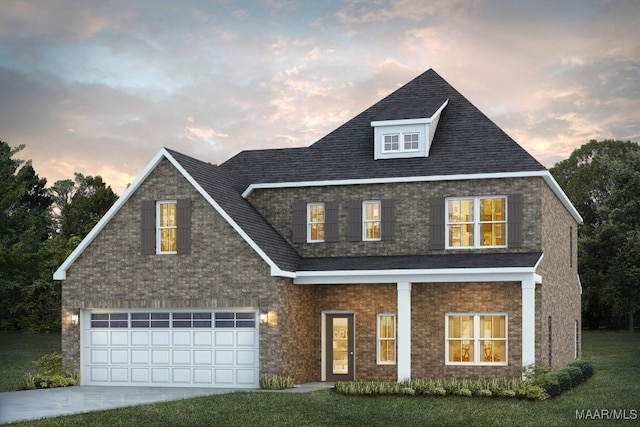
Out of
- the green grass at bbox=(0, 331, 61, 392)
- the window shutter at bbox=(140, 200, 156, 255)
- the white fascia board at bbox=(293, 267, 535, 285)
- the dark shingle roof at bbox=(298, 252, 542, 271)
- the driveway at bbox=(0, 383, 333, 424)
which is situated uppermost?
the window shutter at bbox=(140, 200, 156, 255)

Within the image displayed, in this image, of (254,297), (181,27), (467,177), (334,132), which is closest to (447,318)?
(467,177)

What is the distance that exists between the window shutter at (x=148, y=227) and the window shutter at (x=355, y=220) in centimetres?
606

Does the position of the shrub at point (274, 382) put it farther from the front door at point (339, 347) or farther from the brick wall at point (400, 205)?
the brick wall at point (400, 205)

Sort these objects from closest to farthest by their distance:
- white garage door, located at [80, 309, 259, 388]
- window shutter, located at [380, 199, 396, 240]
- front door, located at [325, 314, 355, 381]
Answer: white garage door, located at [80, 309, 259, 388], window shutter, located at [380, 199, 396, 240], front door, located at [325, 314, 355, 381]

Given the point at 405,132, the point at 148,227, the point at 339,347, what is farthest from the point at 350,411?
the point at 405,132

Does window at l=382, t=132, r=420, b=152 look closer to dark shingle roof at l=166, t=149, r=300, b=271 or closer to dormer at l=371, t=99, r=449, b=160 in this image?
dormer at l=371, t=99, r=449, b=160

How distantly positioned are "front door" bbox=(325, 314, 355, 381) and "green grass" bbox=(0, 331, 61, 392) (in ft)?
30.6

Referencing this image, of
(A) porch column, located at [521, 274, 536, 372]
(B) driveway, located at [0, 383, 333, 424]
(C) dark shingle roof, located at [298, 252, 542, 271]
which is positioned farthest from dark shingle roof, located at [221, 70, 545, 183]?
(B) driveway, located at [0, 383, 333, 424]

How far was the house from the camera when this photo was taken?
25.5m

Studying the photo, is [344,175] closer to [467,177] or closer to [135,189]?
[467,177]

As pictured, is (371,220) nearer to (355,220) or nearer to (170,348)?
(355,220)

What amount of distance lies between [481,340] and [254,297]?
681 cm

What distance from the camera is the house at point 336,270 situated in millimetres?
25531

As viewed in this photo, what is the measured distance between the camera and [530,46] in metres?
29.1
